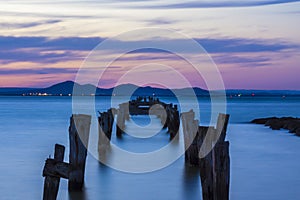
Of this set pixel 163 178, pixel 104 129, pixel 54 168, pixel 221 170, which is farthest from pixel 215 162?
pixel 104 129

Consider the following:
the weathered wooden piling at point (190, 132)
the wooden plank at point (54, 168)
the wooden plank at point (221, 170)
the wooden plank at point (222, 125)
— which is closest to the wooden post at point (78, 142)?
the wooden plank at point (54, 168)

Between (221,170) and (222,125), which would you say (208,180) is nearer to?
(221,170)

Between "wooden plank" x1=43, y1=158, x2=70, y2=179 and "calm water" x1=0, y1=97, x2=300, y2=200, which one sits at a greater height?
"wooden plank" x1=43, y1=158, x2=70, y2=179

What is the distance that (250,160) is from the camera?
755 inches

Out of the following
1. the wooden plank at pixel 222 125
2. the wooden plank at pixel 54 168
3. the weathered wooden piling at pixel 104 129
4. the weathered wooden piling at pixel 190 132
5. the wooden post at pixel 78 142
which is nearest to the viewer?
the wooden plank at pixel 54 168

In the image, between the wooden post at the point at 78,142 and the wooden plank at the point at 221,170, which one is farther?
the wooden post at the point at 78,142

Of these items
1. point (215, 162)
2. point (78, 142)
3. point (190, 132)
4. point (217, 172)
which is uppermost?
point (190, 132)

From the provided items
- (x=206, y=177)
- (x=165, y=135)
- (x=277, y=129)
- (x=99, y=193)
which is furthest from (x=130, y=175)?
(x=277, y=129)

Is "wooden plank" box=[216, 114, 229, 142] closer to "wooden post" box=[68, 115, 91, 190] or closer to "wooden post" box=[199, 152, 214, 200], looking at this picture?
"wooden post" box=[199, 152, 214, 200]

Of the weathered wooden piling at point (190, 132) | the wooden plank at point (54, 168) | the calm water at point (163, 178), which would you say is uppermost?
the weathered wooden piling at point (190, 132)

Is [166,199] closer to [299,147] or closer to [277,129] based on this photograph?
[299,147]

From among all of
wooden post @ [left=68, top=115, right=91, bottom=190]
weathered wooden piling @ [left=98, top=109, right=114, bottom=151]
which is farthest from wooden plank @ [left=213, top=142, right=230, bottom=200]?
weathered wooden piling @ [left=98, top=109, right=114, bottom=151]

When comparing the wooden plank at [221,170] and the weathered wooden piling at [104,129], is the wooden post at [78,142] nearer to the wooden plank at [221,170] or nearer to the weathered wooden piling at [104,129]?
the wooden plank at [221,170]

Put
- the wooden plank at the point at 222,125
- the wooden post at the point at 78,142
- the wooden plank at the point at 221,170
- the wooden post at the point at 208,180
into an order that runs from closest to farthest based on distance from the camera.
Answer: the wooden plank at the point at 221,170 → the wooden post at the point at 208,180 → the wooden plank at the point at 222,125 → the wooden post at the point at 78,142
